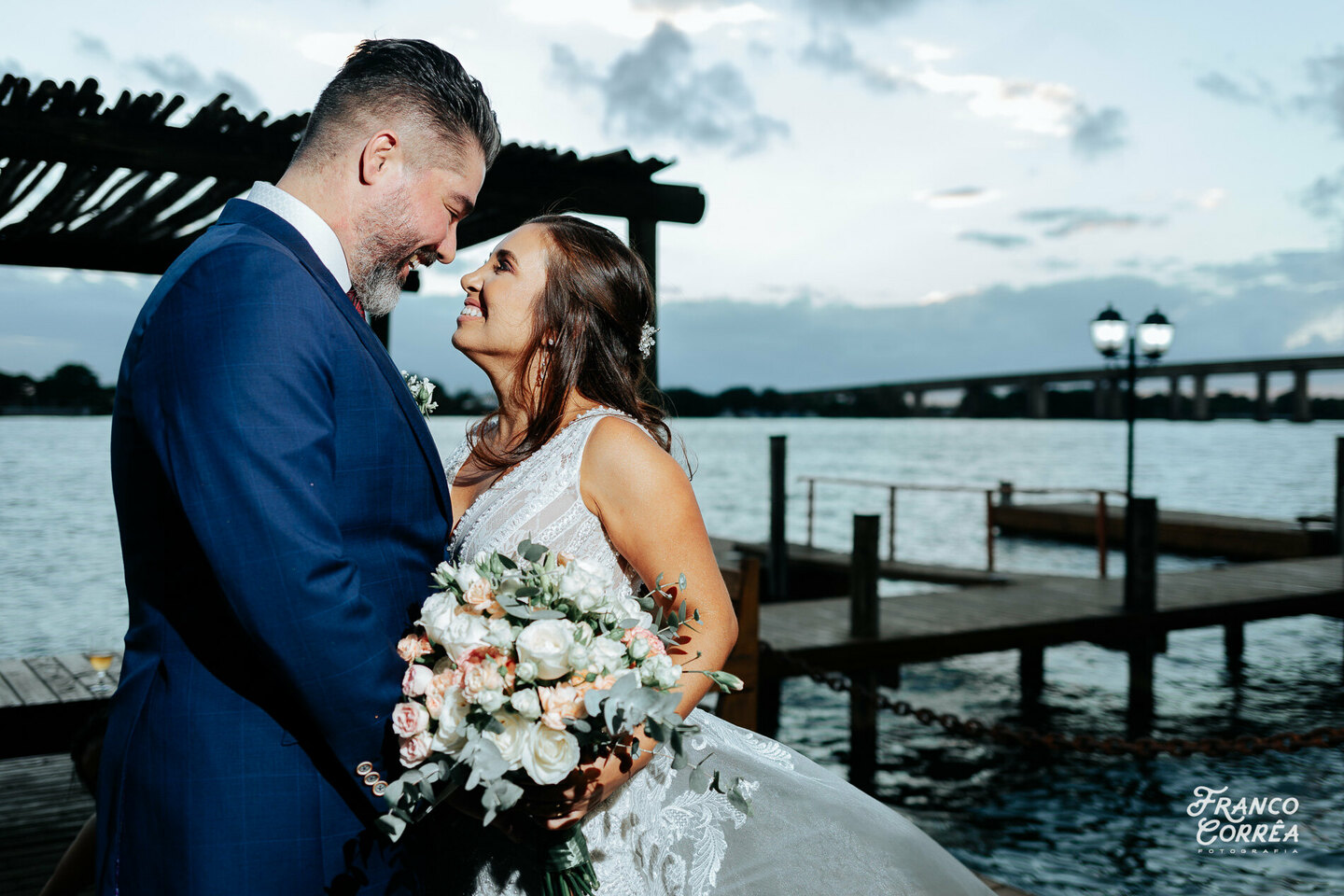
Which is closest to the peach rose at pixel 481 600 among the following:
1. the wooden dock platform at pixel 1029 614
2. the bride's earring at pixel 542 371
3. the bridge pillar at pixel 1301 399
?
the bride's earring at pixel 542 371

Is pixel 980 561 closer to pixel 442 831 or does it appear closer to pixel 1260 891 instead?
pixel 1260 891

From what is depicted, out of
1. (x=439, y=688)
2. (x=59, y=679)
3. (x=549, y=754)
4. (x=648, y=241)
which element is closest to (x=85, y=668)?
(x=59, y=679)

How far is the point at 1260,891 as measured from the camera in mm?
7102

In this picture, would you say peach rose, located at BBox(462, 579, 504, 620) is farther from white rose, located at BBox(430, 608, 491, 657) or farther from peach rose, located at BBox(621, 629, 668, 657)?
peach rose, located at BBox(621, 629, 668, 657)

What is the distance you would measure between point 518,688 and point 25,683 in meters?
6.05

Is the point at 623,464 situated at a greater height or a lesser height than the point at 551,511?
greater

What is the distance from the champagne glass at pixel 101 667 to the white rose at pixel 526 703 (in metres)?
5.49

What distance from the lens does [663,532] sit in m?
2.23

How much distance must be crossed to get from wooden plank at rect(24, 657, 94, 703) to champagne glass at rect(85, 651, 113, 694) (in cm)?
6

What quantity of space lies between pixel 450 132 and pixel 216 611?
105cm

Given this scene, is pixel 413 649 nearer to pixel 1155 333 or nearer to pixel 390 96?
pixel 390 96

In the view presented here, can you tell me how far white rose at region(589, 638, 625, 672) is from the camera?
1652mm

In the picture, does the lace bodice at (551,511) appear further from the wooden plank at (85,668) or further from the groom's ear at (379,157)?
the wooden plank at (85,668)

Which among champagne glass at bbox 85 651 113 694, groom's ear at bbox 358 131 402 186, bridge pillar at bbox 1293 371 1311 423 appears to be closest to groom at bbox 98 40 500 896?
groom's ear at bbox 358 131 402 186
